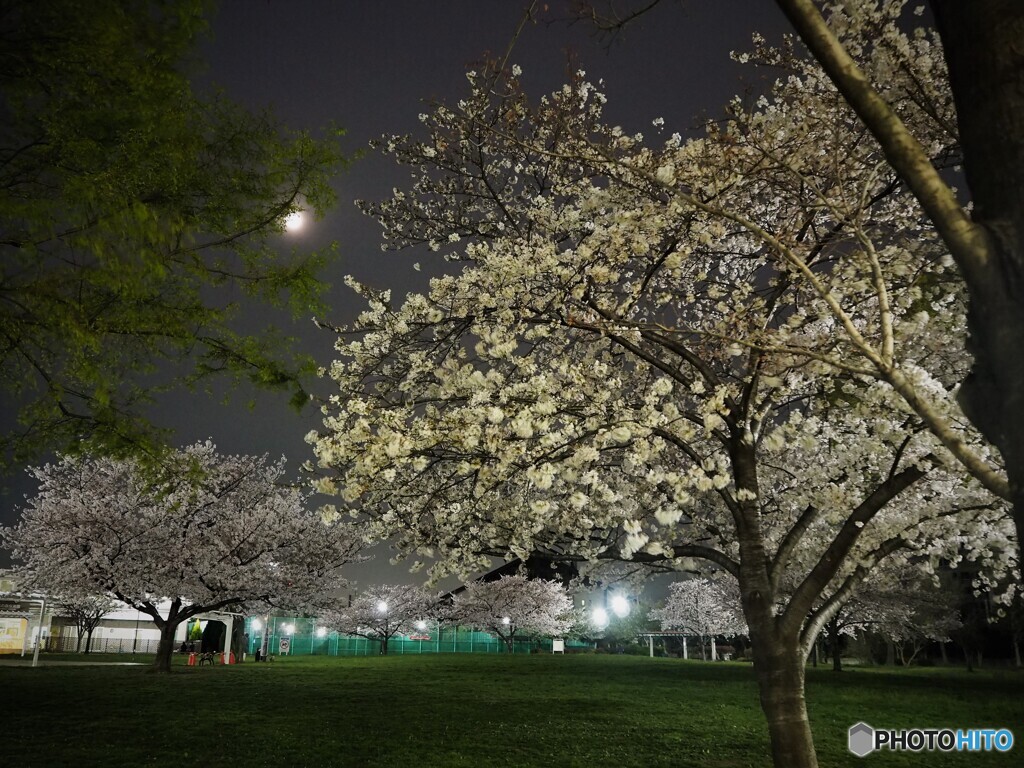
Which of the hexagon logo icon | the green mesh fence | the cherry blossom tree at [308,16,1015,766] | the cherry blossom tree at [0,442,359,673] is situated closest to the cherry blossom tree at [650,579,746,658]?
the green mesh fence

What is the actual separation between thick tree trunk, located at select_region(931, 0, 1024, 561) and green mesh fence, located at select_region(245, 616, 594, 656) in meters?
63.0

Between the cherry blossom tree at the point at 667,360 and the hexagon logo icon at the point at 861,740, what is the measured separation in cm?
405

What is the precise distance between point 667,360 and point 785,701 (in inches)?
199

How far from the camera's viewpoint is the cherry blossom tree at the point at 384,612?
215 ft

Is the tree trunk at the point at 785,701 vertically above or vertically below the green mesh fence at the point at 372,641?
above

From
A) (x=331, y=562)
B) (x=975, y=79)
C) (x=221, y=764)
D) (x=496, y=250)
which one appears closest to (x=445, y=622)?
(x=331, y=562)

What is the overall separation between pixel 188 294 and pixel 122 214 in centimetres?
202

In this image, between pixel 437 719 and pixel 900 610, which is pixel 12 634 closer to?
pixel 437 719

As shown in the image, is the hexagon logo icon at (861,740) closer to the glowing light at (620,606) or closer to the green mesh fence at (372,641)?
the glowing light at (620,606)

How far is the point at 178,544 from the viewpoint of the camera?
88.0ft

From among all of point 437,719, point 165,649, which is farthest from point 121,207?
point 165,649

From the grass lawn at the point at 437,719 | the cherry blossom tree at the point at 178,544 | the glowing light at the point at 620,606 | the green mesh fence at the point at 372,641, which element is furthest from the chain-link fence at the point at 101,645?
the glowing light at the point at 620,606

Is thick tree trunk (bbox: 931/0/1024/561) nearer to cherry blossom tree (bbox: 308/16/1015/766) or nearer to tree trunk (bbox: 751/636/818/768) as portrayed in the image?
cherry blossom tree (bbox: 308/16/1015/766)

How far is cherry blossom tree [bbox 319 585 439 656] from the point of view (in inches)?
2584
